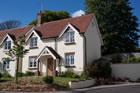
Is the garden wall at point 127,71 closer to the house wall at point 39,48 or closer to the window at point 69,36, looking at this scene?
the window at point 69,36

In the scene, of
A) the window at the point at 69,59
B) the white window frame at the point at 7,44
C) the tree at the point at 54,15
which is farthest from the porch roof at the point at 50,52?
the tree at the point at 54,15

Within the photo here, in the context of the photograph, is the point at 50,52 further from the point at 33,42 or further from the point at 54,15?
the point at 54,15

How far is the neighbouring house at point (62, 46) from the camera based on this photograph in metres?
37.4

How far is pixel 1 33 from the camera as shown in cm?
5097

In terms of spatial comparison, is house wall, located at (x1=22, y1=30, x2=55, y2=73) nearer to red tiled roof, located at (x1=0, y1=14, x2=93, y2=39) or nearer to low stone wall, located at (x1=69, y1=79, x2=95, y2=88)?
red tiled roof, located at (x1=0, y1=14, x2=93, y2=39)

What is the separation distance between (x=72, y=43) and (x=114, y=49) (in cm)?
1629

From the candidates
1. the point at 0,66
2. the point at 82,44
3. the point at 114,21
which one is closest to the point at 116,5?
the point at 114,21

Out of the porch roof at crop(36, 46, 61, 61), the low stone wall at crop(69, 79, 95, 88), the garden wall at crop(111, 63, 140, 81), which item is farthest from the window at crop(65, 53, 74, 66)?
the low stone wall at crop(69, 79, 95, 88)

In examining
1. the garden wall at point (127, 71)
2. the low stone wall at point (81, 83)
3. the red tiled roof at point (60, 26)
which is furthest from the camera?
the red tiled roof at point (60, 26)

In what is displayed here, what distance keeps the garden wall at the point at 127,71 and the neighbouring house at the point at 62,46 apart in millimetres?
3749

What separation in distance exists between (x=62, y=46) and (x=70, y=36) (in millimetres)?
1912

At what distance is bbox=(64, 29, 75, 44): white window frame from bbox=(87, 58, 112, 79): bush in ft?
14.3

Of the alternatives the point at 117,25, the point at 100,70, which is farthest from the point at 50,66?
the point at 117,25

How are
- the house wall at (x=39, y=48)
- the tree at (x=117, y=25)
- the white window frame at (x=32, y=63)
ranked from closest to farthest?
the house wall at (x=39, y=48) < the white window frame at (x=32, y=63) < the tree at (x=117, y=25)
